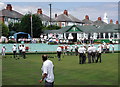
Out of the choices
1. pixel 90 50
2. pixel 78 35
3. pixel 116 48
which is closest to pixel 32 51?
pixel 116 48

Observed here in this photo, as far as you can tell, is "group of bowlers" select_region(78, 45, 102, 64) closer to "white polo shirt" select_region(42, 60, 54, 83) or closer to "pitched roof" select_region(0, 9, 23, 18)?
"white polo shirt" select_region(42, 60, 54, 83)

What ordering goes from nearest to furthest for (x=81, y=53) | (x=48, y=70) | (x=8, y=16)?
(x=48, y=70) < (x=81, y=53) < (x=8, y=16)

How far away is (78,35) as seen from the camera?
280ft

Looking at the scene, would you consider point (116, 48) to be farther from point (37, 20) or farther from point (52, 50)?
point (37, 20)

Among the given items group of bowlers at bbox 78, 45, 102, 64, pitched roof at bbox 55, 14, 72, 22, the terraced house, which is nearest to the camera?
group of bowlers at bbox 78, 45, 102, 64

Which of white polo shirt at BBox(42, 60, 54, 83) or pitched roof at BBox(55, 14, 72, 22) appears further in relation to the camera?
pitched roof at BBox(55, 14, 72, 22)

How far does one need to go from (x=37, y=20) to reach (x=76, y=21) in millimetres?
50126

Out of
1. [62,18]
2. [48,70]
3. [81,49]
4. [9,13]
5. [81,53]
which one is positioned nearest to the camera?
[48,70]

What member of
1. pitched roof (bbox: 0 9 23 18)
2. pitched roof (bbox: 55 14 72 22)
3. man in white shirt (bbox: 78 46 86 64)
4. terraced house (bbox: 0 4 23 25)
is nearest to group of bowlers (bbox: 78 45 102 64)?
man in white shirt (bbox: 78 46 86 64)

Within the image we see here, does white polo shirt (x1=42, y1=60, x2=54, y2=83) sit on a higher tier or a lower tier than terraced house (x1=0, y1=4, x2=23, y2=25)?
lower

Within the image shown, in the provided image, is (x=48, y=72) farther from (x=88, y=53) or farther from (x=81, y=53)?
(x=88, y=53)

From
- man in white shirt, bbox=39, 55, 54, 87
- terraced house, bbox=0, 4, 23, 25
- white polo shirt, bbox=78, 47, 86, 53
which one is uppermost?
terraced house, bbox=0, 4, 23, 25

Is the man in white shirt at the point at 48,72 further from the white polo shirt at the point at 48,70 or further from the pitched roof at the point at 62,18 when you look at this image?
the pitched roof at the point at 62,18

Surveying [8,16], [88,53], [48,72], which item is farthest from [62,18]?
[48,72]
